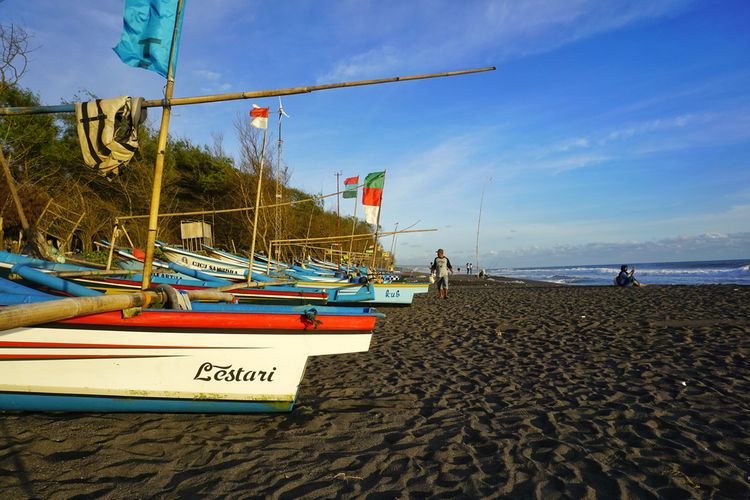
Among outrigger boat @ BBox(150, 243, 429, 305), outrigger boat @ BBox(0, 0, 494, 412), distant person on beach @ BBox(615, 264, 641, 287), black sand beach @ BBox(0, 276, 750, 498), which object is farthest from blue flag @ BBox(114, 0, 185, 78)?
distant person on beach @ BBox(615, 264, 641, 287)

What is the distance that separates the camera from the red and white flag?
9094mm

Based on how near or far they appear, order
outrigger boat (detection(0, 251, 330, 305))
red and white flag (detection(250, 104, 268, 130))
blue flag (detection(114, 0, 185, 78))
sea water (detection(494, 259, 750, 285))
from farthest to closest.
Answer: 1. sea water (detection(494, 259, 750, 285))
2. red and white flag (detection(250, 104, 268, 130))
3. outrigger boat (detection(0, 251, 330, 305))
4. blue flag (detection(114, 0, 185, 78))

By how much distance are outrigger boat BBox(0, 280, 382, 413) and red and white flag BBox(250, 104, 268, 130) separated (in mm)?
6108

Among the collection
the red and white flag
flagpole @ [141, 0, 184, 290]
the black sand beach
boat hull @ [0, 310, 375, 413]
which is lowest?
the black sand beach

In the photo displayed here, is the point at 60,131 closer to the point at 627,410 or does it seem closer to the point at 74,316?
the point at 74,316

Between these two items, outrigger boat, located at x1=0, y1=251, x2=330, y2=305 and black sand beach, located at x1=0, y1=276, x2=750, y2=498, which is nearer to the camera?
black sand beach, located at x1=0, y1=276, x2=750, y2=498

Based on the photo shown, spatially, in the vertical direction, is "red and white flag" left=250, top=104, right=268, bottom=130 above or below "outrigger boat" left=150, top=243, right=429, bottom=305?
above

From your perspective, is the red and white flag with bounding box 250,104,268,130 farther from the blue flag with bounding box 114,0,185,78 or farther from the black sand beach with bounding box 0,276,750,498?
the black sand beach with bounding box 0,276,750,498

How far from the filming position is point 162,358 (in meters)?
3.76

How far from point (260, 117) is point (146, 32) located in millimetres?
5202

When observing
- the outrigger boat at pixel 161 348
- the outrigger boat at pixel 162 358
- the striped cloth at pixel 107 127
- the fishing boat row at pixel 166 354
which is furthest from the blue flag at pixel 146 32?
the outrigger boat at pixel 162 358

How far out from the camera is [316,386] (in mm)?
5543

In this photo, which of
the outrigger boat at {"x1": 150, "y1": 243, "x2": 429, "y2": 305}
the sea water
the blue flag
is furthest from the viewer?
the sea water

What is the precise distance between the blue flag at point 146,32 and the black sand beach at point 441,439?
3749 millimetres
